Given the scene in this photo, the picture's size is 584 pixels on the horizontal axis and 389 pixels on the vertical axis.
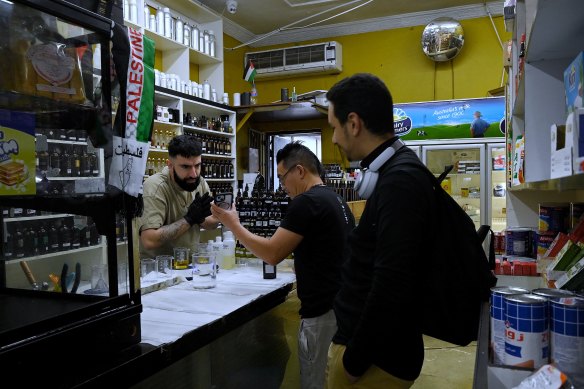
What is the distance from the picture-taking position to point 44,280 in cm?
163

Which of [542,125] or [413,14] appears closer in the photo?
[542,125]

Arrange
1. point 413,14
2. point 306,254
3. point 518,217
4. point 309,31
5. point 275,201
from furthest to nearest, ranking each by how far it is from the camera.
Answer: point 309,31 → point 413,14 → point 275,201 → point 518,217 → point 306,254

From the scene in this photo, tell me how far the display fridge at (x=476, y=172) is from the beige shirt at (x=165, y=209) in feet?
12.8

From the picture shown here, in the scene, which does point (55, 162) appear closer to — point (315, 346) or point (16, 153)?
point (16, 153)

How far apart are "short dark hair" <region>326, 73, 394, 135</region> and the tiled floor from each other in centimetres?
146

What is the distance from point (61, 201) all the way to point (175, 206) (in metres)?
1.83

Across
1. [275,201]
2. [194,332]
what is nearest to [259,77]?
[275,201]

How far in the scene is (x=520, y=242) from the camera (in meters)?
2.42

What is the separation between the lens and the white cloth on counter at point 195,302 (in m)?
1.84

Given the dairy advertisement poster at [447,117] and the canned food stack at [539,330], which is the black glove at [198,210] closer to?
the canned food stack at [539,330]

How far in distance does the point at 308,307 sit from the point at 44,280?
48.7 inches

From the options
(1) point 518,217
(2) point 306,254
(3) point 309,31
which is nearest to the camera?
(2) point 306,254

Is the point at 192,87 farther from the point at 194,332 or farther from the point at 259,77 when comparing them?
the point at 194,332

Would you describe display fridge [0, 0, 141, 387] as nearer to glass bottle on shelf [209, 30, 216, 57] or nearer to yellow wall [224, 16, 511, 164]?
glass bottle on shelf [209, 30, 216, 57]
